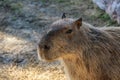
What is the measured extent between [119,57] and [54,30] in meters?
0.75

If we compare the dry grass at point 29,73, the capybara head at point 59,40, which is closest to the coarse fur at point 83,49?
the capybara head at point 59,40

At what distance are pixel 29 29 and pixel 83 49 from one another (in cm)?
255

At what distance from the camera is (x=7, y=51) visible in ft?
16.0

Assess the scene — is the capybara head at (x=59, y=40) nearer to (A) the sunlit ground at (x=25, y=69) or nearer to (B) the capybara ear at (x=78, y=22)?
(B) the capybara ear at (x=78, y=22)

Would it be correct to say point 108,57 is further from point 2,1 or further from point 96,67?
point 2,1

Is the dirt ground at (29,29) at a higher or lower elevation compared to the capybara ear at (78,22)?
lower

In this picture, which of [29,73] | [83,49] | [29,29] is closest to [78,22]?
[83,49]

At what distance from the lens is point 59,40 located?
2799 millimetres

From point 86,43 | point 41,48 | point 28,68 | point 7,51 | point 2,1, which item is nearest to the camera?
point 41,48

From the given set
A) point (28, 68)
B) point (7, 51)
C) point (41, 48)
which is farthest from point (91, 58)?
point (7, 51)

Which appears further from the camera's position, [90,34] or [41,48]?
[90,34]

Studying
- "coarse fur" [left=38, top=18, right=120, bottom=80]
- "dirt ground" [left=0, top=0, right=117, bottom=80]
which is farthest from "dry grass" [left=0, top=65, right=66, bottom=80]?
"coarse fur" [left=38, top=18, right=120, bottom=80]

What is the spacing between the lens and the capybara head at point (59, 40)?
9.08 feet

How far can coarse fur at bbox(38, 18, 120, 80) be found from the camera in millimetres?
2803
